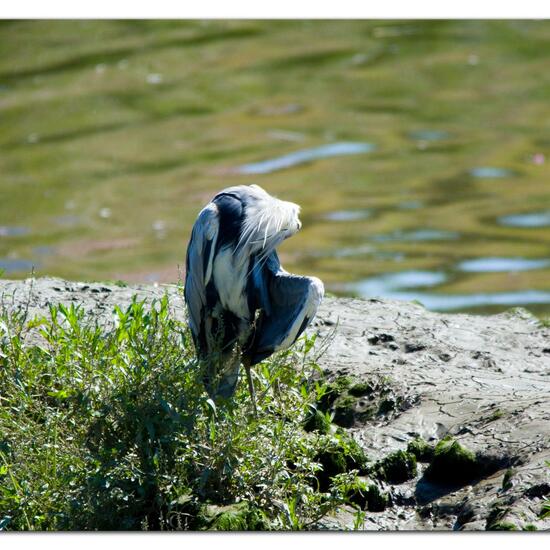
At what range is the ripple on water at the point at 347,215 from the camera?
1054 cm

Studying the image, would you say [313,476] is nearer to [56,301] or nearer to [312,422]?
[312,422]

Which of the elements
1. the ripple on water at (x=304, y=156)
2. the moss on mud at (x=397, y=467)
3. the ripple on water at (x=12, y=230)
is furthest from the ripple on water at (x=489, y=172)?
the moss on mud at (x=397, y=467)

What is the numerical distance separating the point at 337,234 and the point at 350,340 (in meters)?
5.19

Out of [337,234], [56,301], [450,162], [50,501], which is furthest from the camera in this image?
[450,162]

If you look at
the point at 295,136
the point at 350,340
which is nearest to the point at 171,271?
the point at 295,136

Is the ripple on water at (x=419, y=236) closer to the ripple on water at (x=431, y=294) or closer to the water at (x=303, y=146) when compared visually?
the water at (x=303, y=146)

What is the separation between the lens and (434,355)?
4898 mm

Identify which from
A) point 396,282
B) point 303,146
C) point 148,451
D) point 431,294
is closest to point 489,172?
point 303,146

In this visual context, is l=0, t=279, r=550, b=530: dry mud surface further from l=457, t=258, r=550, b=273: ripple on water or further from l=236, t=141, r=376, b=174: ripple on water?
l=236, t=141, r=376, b=174: ripple on water

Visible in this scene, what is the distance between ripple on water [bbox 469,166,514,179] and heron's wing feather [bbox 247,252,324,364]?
7.65 m

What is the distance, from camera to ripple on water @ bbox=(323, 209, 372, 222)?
34.6ft

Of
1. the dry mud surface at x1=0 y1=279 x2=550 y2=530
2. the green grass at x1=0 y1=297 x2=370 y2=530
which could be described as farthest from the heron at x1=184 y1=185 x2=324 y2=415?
the dry mud surface at x1=0 y1=279 x2=550 y2=530

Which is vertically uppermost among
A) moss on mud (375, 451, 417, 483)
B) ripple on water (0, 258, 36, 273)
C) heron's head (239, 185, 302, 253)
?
heron's head (239, 185, 302, 253)

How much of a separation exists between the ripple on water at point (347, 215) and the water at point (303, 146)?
0.03m
